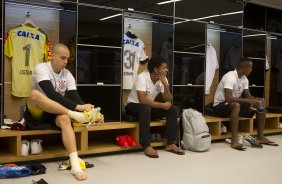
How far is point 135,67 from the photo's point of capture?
14.0 ft

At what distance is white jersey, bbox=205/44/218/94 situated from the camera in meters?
4.96

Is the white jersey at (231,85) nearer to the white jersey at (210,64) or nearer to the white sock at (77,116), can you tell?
the white jersey at (210,64)

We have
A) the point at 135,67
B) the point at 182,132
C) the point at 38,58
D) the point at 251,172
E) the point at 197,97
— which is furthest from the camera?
the point at 197,97

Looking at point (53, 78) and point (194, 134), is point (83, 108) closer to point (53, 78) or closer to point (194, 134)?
point (53, 78)

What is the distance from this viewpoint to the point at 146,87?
12.1 ft

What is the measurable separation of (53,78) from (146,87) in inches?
43.5

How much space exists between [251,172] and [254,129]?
7.17 ft

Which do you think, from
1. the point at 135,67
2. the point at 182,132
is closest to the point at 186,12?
the point at 135,67

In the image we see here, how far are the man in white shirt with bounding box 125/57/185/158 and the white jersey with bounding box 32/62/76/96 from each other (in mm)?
817

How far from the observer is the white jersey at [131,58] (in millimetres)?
4203

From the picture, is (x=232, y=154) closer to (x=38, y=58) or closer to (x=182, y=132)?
(x=182, y=132)

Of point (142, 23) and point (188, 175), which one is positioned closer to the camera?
point (188, 175)

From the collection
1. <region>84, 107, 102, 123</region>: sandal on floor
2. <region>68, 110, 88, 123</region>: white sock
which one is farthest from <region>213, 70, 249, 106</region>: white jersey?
<region>68, 110, 88, 123</region>: white sock

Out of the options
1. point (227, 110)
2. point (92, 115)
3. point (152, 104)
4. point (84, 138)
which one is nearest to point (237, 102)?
point (227, 110)
